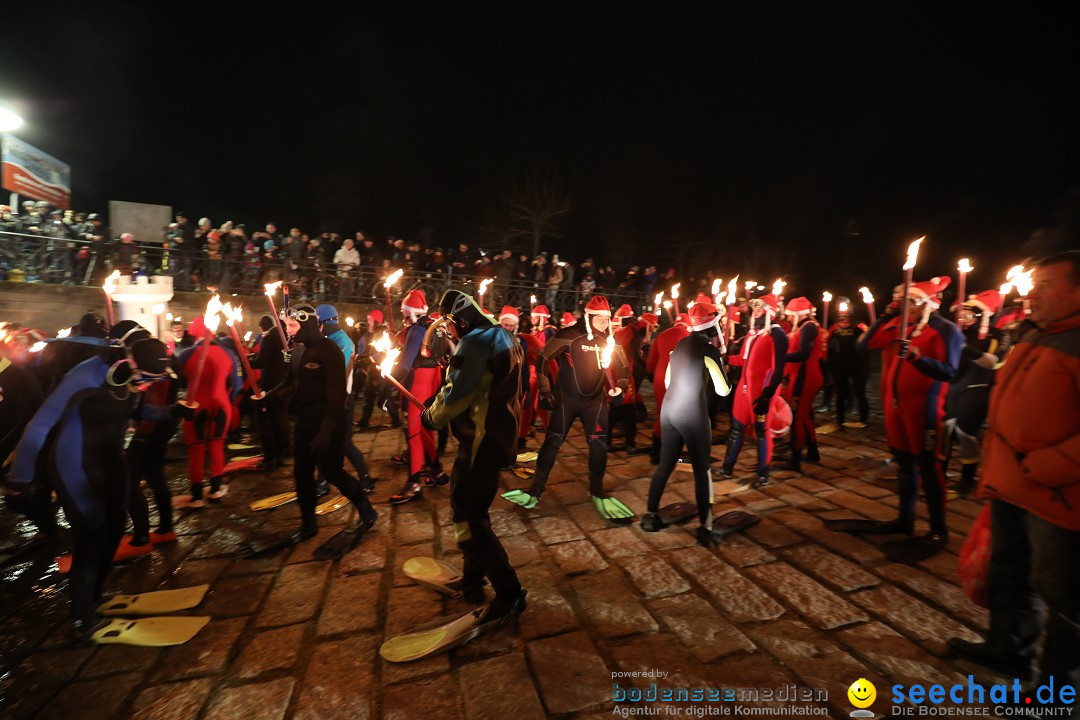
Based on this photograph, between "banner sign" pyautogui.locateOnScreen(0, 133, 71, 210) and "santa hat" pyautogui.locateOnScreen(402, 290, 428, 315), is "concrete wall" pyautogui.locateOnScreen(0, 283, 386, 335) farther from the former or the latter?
"banner sign" pyautogui.locateOnScreen(0, 133, 71, 210)

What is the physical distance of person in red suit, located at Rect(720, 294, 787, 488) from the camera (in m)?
5.72

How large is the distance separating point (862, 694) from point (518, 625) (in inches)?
81.3

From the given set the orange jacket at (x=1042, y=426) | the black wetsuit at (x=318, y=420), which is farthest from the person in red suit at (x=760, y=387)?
the black wetsuit at (x=318, y=420)

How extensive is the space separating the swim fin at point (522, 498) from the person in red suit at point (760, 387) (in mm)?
2817

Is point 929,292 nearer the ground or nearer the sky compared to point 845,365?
nearer the sky

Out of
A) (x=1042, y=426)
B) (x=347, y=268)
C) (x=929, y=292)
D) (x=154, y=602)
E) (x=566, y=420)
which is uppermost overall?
(x=347, y=268)

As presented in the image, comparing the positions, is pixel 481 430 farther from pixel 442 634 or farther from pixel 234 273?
pixel 234 273

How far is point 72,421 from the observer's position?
128 inches

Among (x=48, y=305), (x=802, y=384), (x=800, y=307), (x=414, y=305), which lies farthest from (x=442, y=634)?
(x=48, y=305)

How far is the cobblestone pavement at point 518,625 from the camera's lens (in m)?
2.70

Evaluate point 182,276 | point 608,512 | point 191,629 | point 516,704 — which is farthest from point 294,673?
point 182,276

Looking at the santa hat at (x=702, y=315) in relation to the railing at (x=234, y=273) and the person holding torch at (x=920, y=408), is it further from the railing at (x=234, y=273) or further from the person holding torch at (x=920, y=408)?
the railing at (x=234, y=273)

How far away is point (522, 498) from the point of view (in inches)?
219

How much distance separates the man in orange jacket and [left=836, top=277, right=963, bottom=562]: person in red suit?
142 cm
